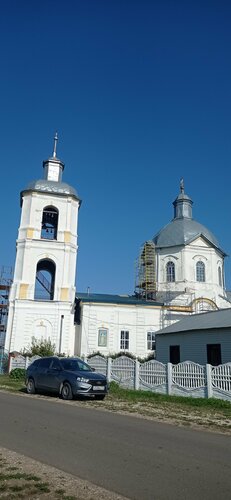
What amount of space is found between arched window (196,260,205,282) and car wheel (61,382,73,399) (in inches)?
1103

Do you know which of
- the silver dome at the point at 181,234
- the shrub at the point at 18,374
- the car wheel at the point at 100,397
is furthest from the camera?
the silver dome at the point at 181,234

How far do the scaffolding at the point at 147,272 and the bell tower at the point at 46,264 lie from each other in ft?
29.0

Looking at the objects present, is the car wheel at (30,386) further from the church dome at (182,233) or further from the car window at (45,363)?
the church dome at (182,233)

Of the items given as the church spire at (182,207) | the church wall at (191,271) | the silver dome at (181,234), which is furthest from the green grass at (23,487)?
the church spire at (182,207)

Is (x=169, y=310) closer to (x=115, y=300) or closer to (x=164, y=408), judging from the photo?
(x=115, y=300)

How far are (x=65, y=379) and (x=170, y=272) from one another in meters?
28.1

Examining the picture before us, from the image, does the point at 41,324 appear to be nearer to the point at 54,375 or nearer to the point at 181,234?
the point at 181,234

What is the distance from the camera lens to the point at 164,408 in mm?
13375

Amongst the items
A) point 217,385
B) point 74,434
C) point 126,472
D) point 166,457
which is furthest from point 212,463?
point 217,385

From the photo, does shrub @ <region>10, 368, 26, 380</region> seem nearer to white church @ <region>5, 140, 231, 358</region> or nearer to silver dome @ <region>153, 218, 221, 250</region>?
white church @ <region>5, 140, 231, 358</region>

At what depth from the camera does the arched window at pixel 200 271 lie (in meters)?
41.1

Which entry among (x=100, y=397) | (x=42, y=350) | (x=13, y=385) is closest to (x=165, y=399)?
(x=100, y=397)

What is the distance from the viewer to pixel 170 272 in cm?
4178

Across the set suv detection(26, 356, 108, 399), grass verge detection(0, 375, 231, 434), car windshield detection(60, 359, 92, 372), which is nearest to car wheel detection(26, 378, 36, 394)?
suv detection(26, 356, 108, 399)
